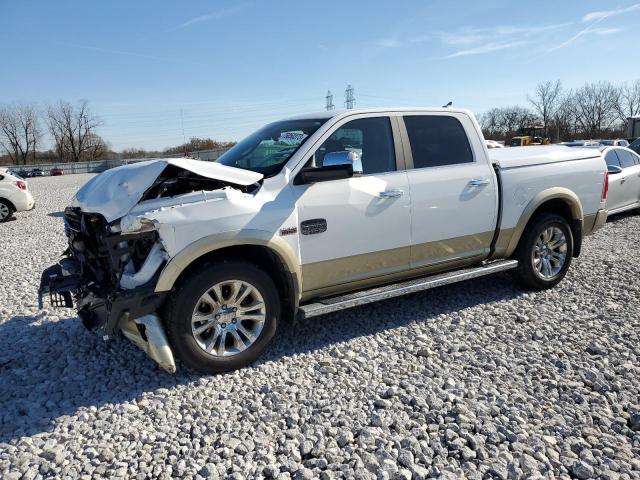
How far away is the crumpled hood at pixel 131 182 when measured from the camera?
346cm

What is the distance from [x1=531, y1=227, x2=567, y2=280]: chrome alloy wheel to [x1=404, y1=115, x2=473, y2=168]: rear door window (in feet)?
4.64

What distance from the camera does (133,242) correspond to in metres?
3.45

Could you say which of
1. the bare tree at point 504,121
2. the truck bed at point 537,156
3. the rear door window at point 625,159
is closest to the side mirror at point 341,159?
the truck bed at point 537,156

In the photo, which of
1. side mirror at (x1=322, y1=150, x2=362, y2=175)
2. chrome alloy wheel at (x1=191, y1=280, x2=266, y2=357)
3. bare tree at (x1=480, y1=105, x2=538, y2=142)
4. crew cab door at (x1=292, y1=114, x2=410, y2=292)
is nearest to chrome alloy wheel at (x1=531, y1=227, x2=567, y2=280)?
crew cab door at (x1=292, y1=114, x2=410, y2=292)

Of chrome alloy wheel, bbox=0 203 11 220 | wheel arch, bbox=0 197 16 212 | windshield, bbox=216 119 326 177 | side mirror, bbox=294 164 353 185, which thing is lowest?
chrome alloy wheel, bbox=0 203 11 220

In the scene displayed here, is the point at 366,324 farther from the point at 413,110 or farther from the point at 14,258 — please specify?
the point at 14,258

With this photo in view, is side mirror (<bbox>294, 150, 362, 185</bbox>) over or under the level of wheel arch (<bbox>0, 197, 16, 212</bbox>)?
over

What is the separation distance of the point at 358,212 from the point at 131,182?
5.89 feet

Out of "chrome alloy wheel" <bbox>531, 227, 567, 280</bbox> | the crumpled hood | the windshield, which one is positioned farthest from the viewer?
"chrome alloy wheel" <bbox>531, 227, 567, 280</bbox>

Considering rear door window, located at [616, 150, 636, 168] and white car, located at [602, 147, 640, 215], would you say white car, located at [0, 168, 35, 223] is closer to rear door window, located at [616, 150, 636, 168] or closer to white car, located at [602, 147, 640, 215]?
white car, located at [602, 147, 640, 215]

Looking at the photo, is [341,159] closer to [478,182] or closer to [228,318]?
[228,318]

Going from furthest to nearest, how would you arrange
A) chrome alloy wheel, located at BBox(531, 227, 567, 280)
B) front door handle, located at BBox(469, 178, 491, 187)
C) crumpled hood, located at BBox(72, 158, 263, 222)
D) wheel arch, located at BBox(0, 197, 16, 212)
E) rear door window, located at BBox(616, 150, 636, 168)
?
1. wheel arch, located at BBox(0, 197, 16, 212)
2. rear door window, located at BBox(616, 150, 636, 168)
3. chrome alloy wheel, located at BBox(531, 227, 567, 280)
4. front door handle, located at BBox(469, 178, 491, 187)
5. crumpled hood, located at BBox(72, 158, 263, 222)

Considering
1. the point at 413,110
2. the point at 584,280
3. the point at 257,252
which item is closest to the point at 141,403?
the point at 257,252

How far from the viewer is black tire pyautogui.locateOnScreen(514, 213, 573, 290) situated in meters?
5.32
